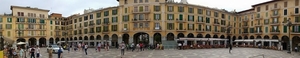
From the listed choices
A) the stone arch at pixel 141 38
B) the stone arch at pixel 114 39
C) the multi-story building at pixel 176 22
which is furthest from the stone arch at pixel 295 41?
the stone arch at pixel 114 39

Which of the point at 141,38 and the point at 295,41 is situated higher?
the point at 141,38

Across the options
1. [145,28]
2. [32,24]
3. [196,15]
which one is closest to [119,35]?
[145,28]

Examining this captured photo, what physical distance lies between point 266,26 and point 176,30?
23089mm

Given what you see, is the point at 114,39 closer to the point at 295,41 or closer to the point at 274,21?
the point at 274,21

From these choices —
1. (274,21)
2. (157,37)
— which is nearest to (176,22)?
(157,37)

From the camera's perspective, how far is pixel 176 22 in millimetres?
47188

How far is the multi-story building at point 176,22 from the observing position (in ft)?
152

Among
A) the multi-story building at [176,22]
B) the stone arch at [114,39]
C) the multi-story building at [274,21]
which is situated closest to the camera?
the multi-story building at [176,22]

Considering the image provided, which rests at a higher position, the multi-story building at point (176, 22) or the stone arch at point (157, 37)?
the multi-story building at point (176, 22)

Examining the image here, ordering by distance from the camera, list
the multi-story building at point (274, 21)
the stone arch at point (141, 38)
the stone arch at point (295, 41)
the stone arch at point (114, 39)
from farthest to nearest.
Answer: the stone arch at point (114, 39)
the stone arch at point (141, 38)
the stone arch at point (295, 41)
the multi-story building at point (274, 21)

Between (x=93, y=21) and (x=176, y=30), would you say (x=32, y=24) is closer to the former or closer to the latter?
(x=93, y=21)

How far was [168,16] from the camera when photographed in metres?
46.7

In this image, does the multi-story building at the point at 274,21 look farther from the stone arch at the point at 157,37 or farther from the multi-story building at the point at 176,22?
the stone arch at the point at 157,37

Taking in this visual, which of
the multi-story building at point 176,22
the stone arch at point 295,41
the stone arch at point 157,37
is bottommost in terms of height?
the stone arch at point 295,41
